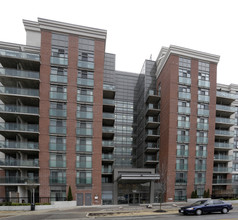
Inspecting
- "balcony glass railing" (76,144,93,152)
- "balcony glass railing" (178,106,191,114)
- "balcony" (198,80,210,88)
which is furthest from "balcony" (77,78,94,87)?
"balcony" (198,80,210,88)

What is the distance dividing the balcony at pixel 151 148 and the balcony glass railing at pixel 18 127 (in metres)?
20.1

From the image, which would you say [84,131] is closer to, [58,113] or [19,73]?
[58,113]

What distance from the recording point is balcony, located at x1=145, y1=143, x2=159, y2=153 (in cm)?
3431

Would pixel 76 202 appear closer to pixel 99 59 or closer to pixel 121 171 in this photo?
pixel 121 171

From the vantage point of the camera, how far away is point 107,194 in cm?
2742

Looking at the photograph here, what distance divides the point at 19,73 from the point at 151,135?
2451cm

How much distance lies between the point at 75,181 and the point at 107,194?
5430 millimetres

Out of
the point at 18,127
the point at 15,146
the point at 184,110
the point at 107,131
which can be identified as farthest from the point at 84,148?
the point at 184,110

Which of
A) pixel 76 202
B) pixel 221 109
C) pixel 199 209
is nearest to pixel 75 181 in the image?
pixel 76 202

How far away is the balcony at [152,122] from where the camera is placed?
34.8m

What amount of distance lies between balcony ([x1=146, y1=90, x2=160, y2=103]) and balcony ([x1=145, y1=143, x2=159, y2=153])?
893cm

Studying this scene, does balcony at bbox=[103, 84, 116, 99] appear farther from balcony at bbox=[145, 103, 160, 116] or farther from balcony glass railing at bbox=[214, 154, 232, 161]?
balcony glass railing at bbox=[214, 154, 232, 161]

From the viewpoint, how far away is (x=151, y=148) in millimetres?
34188

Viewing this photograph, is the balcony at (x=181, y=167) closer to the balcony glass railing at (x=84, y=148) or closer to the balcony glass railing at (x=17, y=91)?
the balcony glass railing at (x=84, y=148)
